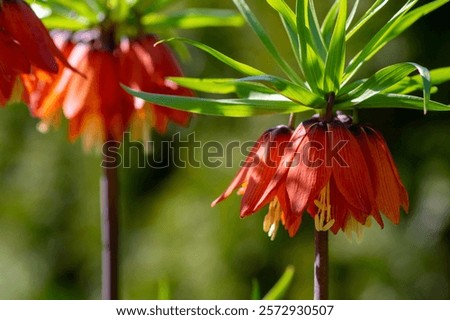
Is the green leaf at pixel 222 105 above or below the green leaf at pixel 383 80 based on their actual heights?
below

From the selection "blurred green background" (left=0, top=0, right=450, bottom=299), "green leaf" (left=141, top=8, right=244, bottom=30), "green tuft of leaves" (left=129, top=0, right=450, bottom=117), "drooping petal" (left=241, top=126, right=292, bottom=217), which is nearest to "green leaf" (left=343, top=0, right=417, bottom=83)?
"green tuft of leaves" (left=129, top=0, right=450, bottom=117)

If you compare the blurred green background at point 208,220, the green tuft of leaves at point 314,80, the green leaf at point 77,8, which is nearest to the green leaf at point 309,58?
the green tuft of leaves at point 314,80

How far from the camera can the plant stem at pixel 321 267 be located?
2.89 ft

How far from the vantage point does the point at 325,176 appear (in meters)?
0.93

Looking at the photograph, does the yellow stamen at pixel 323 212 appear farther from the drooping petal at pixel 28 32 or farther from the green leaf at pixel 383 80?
the drooping petal at pixel 28 32

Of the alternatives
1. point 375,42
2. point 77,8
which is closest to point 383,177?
point 375,42

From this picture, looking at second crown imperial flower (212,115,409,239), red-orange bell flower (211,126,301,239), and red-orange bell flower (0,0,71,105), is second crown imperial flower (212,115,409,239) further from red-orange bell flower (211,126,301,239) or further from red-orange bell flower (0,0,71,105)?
red-orange bell flower (0,0,71,105)

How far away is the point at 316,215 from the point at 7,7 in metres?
0.48

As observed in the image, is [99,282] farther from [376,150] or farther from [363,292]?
[376,150]

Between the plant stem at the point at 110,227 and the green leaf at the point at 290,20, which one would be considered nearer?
the green leaf at the point at 290,20

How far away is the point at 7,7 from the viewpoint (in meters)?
1.06

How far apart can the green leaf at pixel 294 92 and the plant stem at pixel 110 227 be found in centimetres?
39

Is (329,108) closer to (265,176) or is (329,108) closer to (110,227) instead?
(265,176)

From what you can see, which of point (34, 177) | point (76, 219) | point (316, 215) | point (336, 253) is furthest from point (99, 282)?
point (316, 215)
